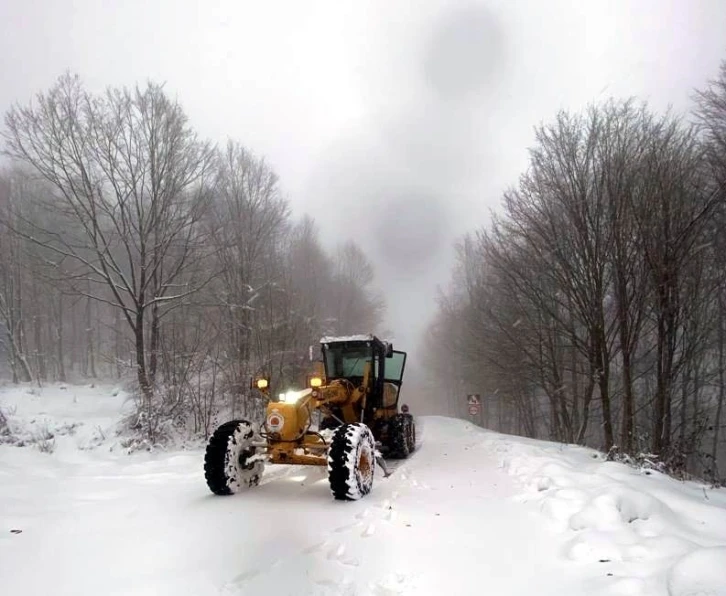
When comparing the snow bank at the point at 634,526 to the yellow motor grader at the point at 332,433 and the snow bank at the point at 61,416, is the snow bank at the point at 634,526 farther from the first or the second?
the snow bank at the point at 61,416

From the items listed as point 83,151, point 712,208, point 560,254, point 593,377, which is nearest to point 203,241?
point 83,151

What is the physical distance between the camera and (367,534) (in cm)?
449

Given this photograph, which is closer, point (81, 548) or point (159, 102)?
point (81, 548)

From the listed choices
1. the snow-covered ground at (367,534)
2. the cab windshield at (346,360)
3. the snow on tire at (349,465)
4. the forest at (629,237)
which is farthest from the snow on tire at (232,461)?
the forest at (629,237)

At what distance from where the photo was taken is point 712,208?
10164 millimetres

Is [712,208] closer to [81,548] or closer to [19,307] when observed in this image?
[81,548]

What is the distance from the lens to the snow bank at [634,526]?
292 cm

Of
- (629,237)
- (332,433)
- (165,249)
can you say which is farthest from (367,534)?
(165,249)

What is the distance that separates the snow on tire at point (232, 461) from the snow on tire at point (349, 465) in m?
1.24

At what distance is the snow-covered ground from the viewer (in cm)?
338

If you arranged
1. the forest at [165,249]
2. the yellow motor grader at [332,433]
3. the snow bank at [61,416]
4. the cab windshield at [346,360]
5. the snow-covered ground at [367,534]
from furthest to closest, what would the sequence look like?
the forest at [165,249] < the cab windshield at [346,360] < the snow bank at [61,416] < the yellow motor grader at [332,433] < the snow-covered ground at [367,534]

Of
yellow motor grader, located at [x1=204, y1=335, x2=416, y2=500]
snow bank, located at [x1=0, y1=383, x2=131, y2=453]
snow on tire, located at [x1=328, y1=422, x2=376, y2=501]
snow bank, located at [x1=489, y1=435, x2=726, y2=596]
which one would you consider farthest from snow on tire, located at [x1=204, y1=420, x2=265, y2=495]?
snow bank, located at [x1=0, y1=383, x2=131, y2=453]

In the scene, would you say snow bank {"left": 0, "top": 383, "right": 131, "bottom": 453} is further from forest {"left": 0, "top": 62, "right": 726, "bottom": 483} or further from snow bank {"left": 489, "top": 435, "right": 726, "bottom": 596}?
snow bank {"left": 489, "top": 435, "right": 726, "bottom": 596}

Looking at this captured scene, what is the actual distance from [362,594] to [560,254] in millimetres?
9814
